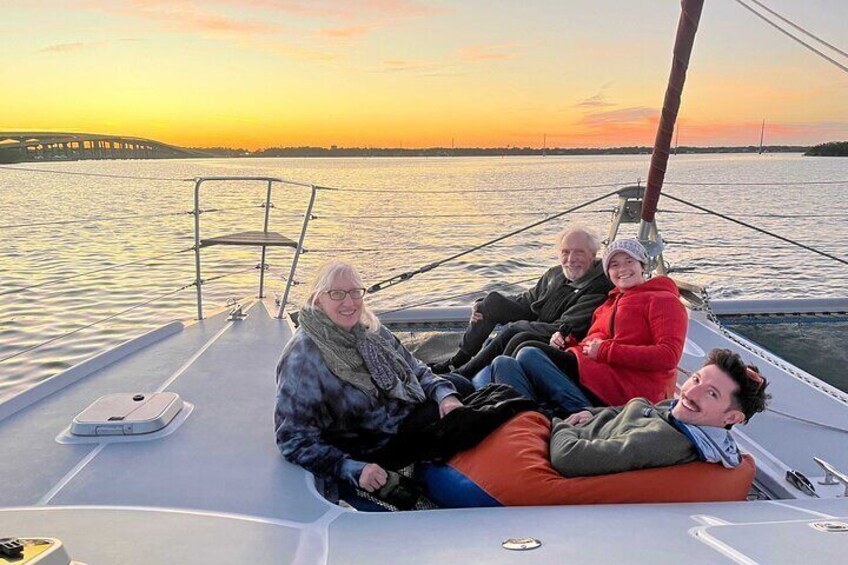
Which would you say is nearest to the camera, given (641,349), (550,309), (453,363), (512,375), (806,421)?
(641,349)

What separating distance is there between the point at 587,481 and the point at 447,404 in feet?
2.13

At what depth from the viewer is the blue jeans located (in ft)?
9.02

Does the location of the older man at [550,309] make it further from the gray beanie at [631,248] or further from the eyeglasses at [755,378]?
the eyeglasses at [755,378]

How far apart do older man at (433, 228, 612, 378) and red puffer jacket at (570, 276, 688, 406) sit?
1.43ft

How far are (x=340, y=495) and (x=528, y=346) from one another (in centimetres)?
114

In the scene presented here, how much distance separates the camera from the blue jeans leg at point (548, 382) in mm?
2736

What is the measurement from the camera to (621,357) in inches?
109

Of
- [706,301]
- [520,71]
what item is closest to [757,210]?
[520,71]

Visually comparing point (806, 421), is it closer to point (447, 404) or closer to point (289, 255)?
point (447, 404)

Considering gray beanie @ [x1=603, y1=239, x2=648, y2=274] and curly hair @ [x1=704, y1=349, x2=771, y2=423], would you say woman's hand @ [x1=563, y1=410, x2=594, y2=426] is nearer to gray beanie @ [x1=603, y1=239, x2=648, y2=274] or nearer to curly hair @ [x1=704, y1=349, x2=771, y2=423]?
curly hair @ [x1=704, y1=349, x2=771, y2=423]

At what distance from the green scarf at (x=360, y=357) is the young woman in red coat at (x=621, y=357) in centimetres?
53

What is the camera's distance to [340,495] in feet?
7.32

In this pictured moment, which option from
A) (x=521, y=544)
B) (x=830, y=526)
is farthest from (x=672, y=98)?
(x=521, y=544)

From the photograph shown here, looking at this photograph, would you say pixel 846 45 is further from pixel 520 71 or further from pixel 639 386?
pixel 520 71
